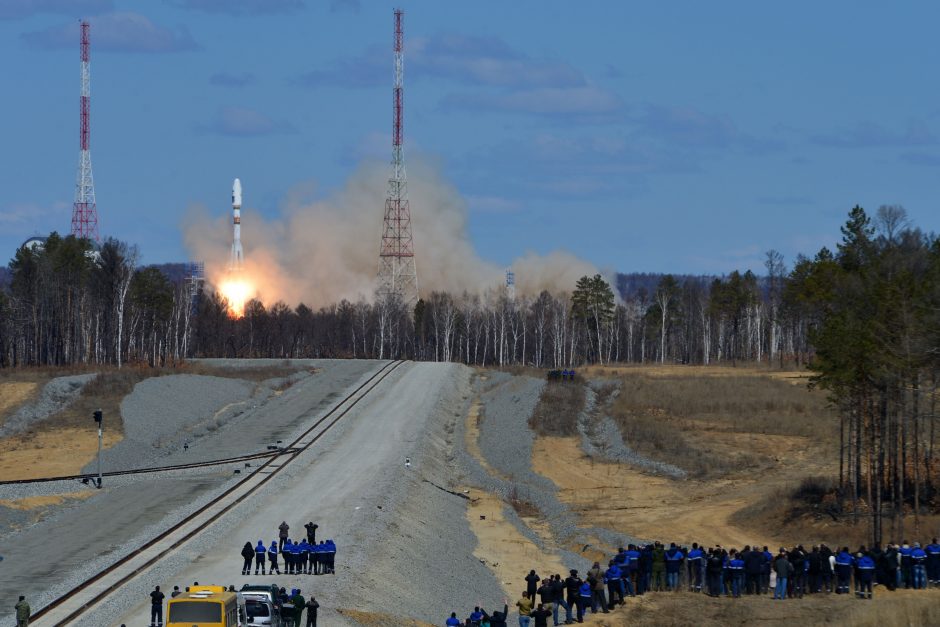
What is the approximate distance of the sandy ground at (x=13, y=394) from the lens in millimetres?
90188

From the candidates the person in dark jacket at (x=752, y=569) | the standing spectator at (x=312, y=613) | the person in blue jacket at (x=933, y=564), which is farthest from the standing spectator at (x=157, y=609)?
the person in blue jacket at (x=933, y=564)

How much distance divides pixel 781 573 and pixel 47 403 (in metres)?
67.2

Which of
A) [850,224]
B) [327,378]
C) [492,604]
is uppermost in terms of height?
[850,224]

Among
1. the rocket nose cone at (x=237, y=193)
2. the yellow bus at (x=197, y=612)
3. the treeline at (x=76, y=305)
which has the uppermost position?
the rocket nose cone at (x=237, y=193)

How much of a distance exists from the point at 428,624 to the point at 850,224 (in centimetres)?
4758

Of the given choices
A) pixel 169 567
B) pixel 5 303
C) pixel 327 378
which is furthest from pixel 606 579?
pixel 5 303

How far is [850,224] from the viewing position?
75.4 meters

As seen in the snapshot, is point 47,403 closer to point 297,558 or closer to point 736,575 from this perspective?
point 297,558

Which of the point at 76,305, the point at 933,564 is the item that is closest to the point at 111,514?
the point at 933,564

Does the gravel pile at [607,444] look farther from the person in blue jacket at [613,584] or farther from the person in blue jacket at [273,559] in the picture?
the person in blue jacket at [273,559]

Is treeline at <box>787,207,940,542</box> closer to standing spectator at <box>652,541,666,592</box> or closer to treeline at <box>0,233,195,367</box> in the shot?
standing spectator at <box>652,541,666,592</box>

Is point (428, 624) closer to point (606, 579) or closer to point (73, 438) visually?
point (606, 579)

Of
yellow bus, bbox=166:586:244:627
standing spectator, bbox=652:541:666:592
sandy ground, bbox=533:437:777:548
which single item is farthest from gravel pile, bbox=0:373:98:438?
yellow bus, bbox=166:586:244:627

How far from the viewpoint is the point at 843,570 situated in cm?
3597
